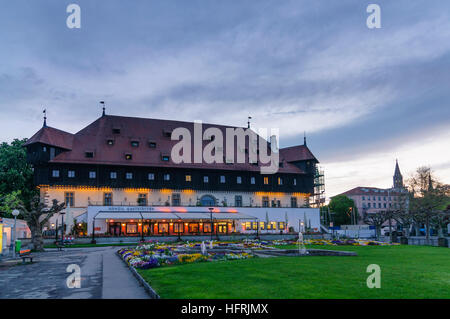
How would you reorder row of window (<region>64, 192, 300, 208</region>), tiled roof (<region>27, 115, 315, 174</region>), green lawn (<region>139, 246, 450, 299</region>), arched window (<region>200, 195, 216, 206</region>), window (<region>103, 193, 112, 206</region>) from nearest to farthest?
green lawn (<region>139, 246, 450, 299</region>) < row of window (<region>64, 192, 300, 208</region>) < window (<region>103, 193, 112, 206</region>) < tiled roof (<region>27, 115, 315, 174</region>) < arched window (<region>200, 195, 216, 206</region>)

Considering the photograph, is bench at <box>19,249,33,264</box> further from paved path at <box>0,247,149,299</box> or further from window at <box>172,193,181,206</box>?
window at <box>172,193,181,206</box>

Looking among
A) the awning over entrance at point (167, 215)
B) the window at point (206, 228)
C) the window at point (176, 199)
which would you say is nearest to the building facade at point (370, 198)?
the awning over entrance at point (167, 215)

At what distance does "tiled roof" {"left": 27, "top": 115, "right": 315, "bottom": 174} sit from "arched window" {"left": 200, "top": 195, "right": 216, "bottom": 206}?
5162mm

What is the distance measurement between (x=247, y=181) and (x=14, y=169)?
37.8 m

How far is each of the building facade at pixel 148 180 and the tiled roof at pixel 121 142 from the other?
14 centimetres

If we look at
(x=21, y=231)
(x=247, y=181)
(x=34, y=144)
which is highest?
(x=34, y=144)

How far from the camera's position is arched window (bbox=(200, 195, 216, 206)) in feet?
210

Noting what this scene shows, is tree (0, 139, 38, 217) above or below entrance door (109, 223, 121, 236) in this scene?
above

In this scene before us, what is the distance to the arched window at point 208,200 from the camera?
63.9 metres

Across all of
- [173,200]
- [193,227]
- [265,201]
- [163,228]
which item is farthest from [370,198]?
[163,228]

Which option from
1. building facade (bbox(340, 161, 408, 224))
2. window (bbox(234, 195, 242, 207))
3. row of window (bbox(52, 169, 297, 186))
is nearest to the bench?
row of window (bbox(52, 169, 297, 186))

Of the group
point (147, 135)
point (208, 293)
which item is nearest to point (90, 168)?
point (147, 135)
